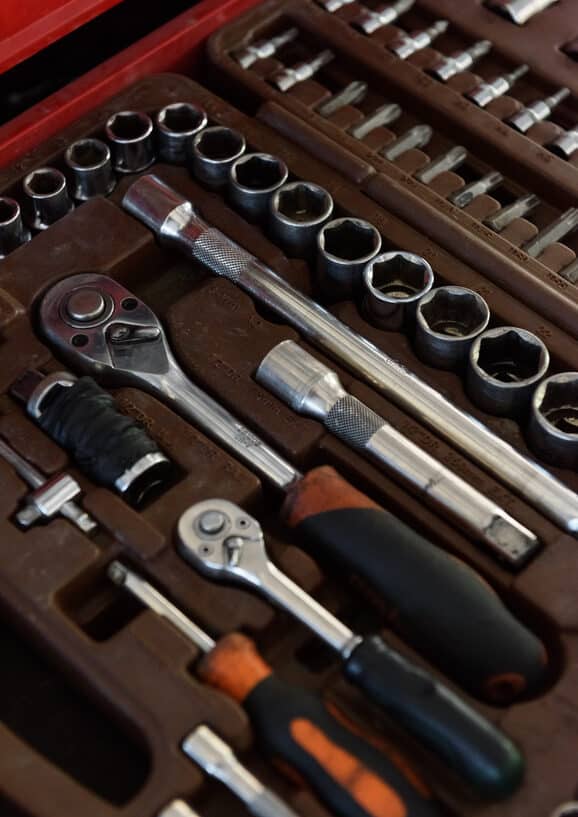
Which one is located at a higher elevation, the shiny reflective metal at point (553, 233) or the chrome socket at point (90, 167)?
the shiny reflective metal at point (553, 233)

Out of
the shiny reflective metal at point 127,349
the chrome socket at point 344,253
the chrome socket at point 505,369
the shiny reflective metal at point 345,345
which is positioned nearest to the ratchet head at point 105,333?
the shiny reflective metal at point 127,349

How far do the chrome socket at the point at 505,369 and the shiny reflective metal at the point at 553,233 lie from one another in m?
0.16

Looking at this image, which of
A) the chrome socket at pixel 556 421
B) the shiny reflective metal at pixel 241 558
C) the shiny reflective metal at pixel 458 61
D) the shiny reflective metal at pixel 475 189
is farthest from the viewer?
the shiny reflective metal at pixel 458 61

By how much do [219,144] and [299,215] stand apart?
0.48 feet

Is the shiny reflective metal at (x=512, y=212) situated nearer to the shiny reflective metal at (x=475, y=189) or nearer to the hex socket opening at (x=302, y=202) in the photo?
the shiny reflective metal at (x=475, y=189)

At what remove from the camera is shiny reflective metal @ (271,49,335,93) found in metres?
1.49

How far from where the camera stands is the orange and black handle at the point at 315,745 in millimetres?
940

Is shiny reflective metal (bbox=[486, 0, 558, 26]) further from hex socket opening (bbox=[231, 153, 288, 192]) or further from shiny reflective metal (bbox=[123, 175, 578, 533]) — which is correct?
shiny reflective metal (bbox=[123, 175, 578, 533])

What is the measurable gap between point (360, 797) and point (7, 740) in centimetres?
33

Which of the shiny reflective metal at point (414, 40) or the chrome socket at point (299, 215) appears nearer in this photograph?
the chrome socket at point (299, 215)

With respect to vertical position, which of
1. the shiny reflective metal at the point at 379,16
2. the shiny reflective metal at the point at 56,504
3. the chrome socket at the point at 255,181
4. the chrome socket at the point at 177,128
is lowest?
the shiny reflective metal at the point at 56,504

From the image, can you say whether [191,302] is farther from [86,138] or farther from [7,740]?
[7,740]

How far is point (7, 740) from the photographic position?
3.28ft

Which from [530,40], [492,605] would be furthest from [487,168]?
[492,605]
